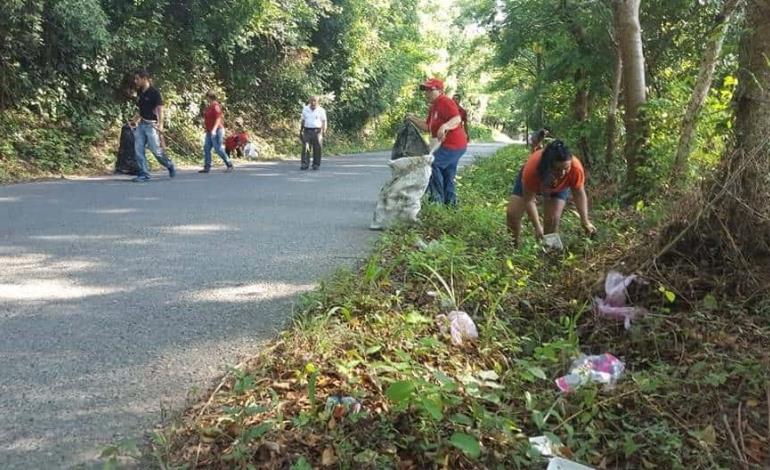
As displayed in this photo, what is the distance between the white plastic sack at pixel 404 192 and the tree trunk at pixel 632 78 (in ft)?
9.44

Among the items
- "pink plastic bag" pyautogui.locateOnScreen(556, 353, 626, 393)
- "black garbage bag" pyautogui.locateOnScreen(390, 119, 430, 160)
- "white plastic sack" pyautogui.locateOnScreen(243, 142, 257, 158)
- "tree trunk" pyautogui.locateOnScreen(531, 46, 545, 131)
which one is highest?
"tree trunk" pyautogui.locateOnScreen(531, 46, 545, 131)

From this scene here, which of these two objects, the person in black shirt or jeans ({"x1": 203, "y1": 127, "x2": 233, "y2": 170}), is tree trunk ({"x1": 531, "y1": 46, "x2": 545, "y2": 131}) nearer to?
jeans ({"x1": 203, "y1": 127, "x2": 233, "y2": 170})

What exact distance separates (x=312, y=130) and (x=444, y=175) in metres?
7.23

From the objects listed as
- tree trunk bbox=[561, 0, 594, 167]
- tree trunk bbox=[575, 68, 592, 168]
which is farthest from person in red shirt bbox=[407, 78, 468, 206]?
tree trunk bbox=[575, 68, 592, 168]

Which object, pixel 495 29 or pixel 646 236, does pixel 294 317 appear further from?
pixel 495 29

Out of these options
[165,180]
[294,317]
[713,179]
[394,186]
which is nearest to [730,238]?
[713,179]

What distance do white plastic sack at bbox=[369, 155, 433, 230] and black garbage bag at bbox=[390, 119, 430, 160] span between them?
488 mm

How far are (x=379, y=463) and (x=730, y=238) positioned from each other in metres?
2.83

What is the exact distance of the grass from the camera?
245 centimetres

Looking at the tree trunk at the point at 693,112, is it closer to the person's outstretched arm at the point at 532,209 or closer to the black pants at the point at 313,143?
the person's outstretched arm at the point at 532,209

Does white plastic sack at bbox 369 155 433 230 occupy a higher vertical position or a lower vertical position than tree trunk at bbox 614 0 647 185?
lower

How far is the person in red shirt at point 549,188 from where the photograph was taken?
5.43m

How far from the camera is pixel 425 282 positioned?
175 inches

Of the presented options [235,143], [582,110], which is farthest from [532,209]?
[235,143]
